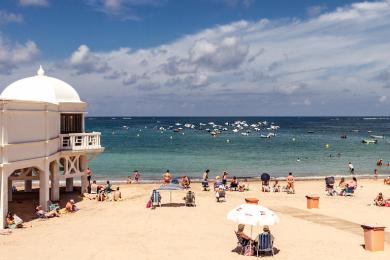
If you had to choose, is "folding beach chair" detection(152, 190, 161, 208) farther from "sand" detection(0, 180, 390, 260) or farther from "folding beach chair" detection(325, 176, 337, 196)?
"folding beach chair" detection(325, 176, 337, 196)

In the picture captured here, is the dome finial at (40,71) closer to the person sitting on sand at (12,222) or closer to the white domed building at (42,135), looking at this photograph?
the white domed building at (42,135)

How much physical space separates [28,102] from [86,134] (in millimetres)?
6524

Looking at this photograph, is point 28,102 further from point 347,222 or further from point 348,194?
point 348,194

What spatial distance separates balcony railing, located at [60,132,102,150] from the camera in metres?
26.0

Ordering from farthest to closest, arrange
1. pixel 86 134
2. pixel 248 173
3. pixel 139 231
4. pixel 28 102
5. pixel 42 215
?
pixel 248 173 → pixel 86 134 → pixel 42 215 → pixel 28 102 → pixel 139 231

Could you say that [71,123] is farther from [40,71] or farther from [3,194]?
[3,194]

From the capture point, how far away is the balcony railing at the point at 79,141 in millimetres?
26016

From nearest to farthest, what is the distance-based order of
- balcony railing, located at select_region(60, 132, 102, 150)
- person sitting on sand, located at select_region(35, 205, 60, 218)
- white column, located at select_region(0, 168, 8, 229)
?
white column, located at select_region(0, 168, 8, 229) → person sitting on sand, located at select_region(35, 205, 60, 218) → balcony railing, located at select_region(60, 132, 102, 150)

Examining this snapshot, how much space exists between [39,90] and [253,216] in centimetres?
1536

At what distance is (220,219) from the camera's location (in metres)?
21.6

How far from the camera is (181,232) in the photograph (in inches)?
735

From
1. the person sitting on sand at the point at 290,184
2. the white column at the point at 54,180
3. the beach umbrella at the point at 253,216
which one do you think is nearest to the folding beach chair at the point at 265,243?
the beach umbrella at the point at 253,216

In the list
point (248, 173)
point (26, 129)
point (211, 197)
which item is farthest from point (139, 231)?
point (248, 173)

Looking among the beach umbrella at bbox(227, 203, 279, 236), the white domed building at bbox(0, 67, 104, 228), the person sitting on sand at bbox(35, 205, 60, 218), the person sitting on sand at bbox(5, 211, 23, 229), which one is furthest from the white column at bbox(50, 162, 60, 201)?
the beach umbrella at bbox(227, 203, 279, 236)
